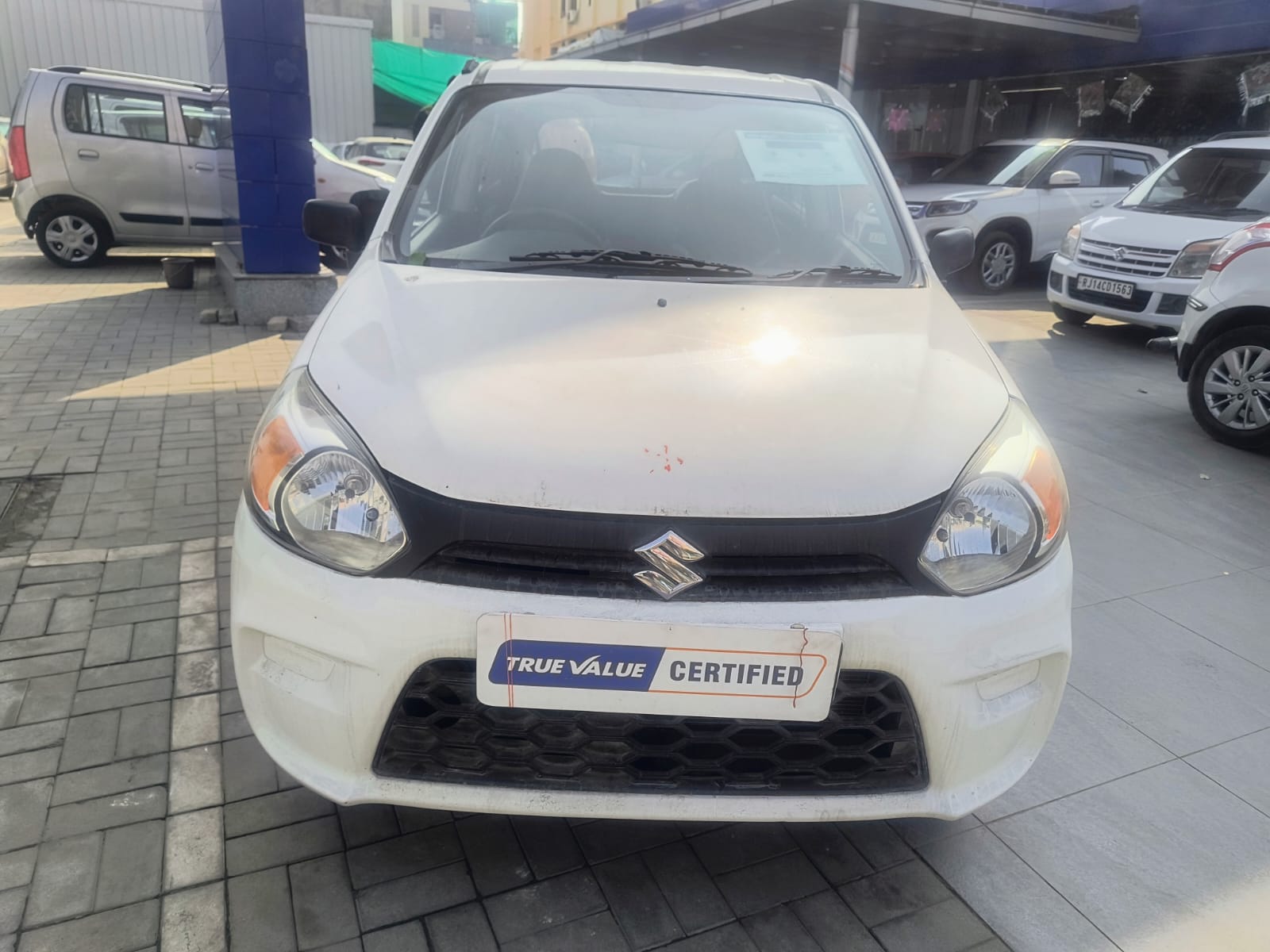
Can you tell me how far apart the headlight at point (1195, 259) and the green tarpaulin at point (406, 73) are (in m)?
19.6

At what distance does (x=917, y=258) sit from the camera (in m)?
2.76

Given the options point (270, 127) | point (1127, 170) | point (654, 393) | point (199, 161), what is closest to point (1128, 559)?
point (654, 393)

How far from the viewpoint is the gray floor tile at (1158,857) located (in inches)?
78.2

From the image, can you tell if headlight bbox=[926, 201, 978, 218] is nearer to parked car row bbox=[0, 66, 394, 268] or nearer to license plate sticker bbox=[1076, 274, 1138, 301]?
license plate sticker bbox=[1076, 274, 1138, 301]

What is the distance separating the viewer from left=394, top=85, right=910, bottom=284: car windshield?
2.66 meters

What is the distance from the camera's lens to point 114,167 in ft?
30.1

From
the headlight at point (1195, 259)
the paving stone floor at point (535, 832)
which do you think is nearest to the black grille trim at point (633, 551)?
the paving stone floor at point (535, 832)

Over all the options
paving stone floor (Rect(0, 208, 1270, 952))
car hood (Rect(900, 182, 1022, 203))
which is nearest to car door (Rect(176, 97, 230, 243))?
paving stone floor (Rect(0, 208, 1270, 952))

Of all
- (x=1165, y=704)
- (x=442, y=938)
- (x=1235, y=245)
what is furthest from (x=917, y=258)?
(x=1235, y=245)

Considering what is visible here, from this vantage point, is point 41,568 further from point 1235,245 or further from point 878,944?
point 1235,245

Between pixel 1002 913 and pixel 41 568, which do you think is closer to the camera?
pixel 1002 913

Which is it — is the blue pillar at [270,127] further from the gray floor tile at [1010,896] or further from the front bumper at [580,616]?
the gray floor tile at [1010,896]

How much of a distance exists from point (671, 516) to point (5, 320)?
747cm

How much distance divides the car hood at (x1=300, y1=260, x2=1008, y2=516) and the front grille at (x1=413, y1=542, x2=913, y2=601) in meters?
0.09
